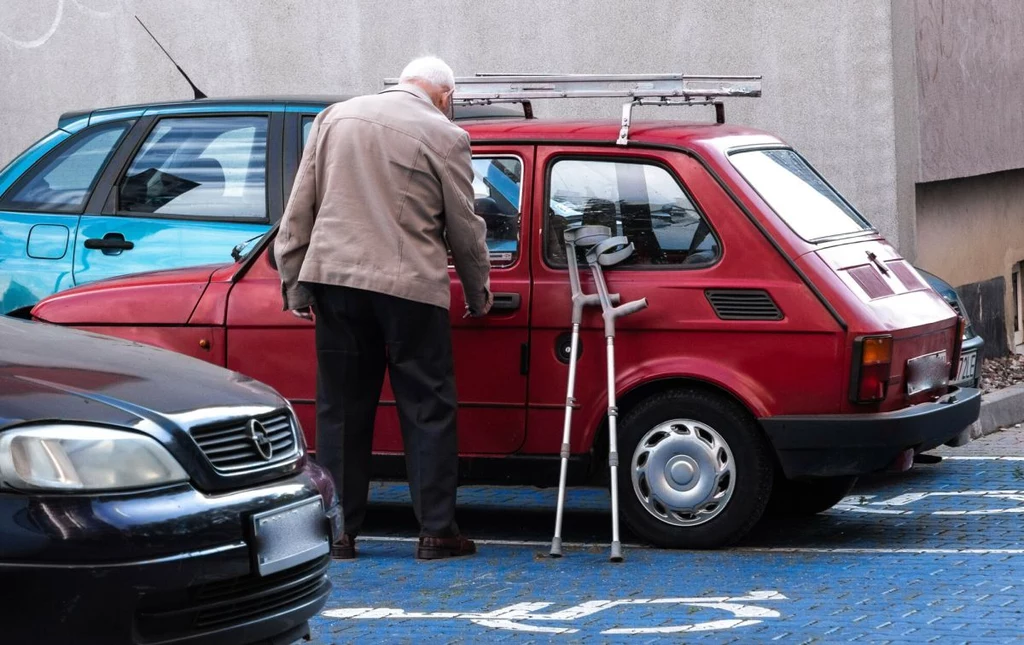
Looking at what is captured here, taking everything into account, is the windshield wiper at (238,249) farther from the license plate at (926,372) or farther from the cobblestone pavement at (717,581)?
the license plate at (926,372)

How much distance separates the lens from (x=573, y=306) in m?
6.71

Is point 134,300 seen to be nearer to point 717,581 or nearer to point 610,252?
point 610,252

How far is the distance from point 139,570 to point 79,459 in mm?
294

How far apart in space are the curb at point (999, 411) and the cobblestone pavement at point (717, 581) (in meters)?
2.16

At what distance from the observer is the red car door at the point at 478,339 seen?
6.87 meters

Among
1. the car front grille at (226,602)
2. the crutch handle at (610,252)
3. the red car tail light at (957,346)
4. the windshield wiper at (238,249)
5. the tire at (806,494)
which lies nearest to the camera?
the car front grille at (226,602)

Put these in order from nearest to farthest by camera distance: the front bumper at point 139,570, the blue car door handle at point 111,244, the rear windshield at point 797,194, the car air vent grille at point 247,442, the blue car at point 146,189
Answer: the front bumper at point 139,570, the car air vent grille at point 247,442, the rear windshield at point 797,194, the blue car at point 146,189, the blue car door handle at point 111,244

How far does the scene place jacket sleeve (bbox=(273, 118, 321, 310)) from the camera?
650cm

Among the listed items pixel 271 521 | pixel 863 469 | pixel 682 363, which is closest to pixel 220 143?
pixel 682 363

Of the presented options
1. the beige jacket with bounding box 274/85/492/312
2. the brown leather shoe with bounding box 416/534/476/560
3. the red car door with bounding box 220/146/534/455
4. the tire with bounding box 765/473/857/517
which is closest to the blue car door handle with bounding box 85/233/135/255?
the red car door with bounding box 220/146/534/455

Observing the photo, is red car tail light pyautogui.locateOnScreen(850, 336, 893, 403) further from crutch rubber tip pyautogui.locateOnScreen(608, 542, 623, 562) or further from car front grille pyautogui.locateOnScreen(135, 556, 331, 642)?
car front grille pyautogui.locateOnScreen(135, 556, 331, 642)

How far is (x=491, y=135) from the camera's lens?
23.3 ft

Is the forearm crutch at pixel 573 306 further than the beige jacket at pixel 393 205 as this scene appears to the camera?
Yes

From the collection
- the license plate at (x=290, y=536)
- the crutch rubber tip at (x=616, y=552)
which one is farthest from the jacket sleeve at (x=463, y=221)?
the license plate at (x=290, y=536)
